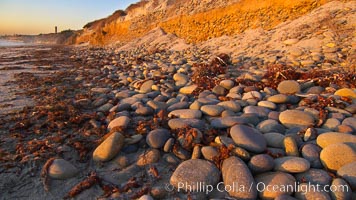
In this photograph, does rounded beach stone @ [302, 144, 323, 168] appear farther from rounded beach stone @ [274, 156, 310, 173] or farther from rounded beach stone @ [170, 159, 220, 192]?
rounded beach stone @ [170, 159, 220, 192]

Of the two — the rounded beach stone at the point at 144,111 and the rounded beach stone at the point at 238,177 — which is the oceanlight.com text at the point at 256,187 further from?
the rounded beach stone at the point at 144,111

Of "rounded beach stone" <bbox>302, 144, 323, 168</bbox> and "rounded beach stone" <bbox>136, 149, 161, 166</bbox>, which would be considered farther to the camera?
"rounded beach stone" <bbox>136, 149, 161, 166</bbox>

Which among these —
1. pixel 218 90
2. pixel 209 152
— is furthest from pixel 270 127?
pixel 218 90

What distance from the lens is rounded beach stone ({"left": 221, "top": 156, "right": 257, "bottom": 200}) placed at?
222 centimetres

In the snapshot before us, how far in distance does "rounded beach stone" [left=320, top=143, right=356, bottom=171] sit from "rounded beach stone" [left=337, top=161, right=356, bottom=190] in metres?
0.07

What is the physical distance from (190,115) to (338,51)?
4897 mm

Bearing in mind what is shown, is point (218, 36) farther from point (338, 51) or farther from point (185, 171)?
point (185, 171)

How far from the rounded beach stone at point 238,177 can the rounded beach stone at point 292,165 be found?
325 mm

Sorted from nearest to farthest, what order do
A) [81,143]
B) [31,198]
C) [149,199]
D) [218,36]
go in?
[149,199]
[31,198]
[81,143]
[218,36]

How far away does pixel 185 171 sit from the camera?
8.38 ft

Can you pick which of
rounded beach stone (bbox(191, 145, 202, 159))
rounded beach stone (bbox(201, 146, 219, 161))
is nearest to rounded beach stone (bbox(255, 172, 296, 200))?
rounded beach stone (bbox(201, 146, 219, 161))

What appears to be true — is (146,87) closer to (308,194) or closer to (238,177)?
(238,177)

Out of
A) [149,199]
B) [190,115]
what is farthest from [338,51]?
[149,199]

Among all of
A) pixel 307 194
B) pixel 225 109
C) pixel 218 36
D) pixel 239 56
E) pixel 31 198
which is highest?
pixel 218 36
